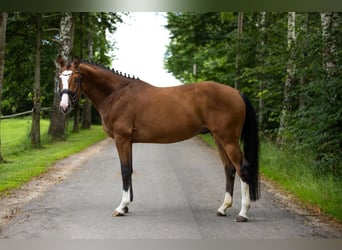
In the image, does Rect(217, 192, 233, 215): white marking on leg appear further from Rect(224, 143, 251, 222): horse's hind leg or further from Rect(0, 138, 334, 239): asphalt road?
Rect(224, 143, 251, 222): horse's hind leg

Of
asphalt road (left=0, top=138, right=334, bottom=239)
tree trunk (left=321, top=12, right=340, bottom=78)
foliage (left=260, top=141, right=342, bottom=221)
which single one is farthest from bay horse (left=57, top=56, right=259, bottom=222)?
tree trunk (left=321, top=12, right=340, bottom=78)

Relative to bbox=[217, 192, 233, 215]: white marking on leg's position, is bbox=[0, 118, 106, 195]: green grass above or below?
below

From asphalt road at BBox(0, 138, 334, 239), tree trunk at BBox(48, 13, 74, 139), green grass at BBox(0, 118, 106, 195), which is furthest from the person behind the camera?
tree trunk at BBox(48, 13, 74, 139)

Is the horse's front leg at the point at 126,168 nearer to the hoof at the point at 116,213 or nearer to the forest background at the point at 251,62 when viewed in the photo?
the hoof at the point at 116,213

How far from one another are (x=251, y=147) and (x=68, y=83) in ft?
6.43

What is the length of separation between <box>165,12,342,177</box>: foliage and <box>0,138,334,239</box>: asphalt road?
1079mm

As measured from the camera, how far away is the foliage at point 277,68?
5.92 metres

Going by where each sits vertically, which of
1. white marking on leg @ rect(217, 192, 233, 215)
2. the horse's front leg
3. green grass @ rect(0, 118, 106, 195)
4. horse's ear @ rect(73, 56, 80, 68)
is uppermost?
horse's ear @ rect(73, 56, 80, 68)

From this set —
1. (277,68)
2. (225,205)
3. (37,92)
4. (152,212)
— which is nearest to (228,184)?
(225,205)

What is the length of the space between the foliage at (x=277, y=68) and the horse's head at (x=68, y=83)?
3.02m

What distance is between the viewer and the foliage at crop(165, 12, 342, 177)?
5922mm

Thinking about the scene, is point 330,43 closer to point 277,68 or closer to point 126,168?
point 277,68

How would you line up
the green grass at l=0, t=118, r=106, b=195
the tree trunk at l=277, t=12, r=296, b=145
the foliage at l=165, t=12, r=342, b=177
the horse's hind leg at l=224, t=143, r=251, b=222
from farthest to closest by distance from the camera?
the tree trunk at l=277, t=12, r=296, b=145 → the green grass at l=0, t=118, r=106, b=195 → the foliage at l=165, t=12, r=342, b=177 → the horse's hind leg at l=224, t=143, r=251, b=222

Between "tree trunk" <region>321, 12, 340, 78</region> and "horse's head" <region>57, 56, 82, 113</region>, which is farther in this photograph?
"tree trunk" <region>321, 12, 340, 78</region>
